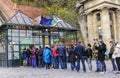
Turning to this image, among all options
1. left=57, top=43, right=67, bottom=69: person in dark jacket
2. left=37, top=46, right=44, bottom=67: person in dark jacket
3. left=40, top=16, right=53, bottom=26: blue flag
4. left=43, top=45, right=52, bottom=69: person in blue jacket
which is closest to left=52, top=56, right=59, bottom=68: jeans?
left=43, top=45, right=52, bottom=69: person in blue jacket

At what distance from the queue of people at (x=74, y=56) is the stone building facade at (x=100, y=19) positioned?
74.3 feet

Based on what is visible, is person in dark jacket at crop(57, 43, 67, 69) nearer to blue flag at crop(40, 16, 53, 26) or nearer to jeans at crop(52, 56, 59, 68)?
jeans at crop(52, 56, 59, 68)

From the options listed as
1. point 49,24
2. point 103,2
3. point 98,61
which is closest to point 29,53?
point 49,24

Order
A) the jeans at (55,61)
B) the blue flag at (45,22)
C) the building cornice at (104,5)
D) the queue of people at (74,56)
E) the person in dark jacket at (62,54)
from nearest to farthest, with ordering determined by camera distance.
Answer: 1. the queue of people at (74,56)
2. the person in dark jacket at (62,54)
3. the jeans at (55,61)
4. the blue flag at (45,22)
5. the building cornice at (104,5)

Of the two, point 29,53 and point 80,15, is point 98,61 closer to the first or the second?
point 29,53

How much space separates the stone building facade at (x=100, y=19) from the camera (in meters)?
43.8

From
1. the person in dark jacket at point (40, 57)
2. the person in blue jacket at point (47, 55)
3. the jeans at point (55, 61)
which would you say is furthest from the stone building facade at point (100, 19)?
the person in blue jacket at point (47, 55)

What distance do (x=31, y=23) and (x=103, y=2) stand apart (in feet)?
68.5

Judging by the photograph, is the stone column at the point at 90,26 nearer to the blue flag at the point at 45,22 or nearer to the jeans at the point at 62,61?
the blue flag at the point at 45,22

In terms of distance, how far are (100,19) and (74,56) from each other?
29929 mm

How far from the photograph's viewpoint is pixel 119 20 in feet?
153

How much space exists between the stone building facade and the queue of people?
22.7m

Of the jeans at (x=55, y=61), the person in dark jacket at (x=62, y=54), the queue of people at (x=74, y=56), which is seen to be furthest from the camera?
the jeans at (x=55, y=61)

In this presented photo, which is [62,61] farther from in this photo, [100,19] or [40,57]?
[100,19]
